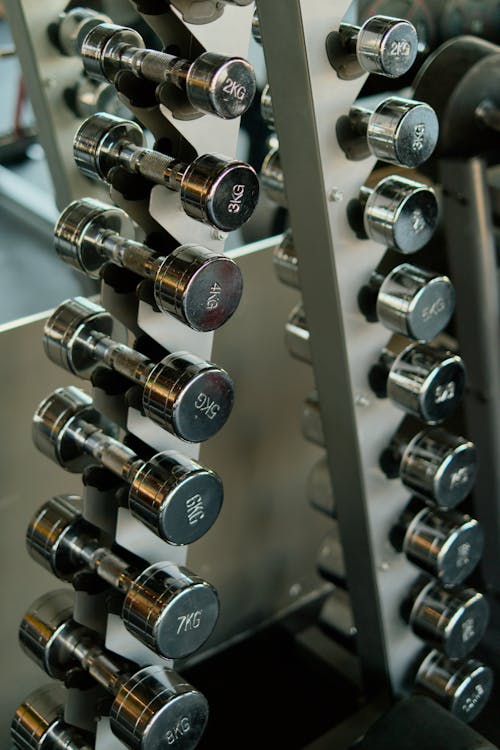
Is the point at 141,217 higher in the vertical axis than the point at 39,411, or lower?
higher

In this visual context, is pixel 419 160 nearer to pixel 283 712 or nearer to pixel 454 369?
pixel 454 369

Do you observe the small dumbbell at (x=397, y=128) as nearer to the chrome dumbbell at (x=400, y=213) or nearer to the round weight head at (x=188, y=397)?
the chrome dumbbell at (x=400, y=213)

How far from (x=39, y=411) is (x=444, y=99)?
802mm

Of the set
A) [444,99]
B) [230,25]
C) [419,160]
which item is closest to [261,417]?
[444,99]

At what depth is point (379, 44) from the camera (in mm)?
1121

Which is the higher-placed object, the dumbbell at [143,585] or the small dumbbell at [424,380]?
the small dumbbell at [424,380]

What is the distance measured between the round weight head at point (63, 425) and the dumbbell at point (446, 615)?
1.79ft

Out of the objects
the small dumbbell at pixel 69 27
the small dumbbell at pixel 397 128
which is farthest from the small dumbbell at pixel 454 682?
the small dumbbell at pixel 69 27

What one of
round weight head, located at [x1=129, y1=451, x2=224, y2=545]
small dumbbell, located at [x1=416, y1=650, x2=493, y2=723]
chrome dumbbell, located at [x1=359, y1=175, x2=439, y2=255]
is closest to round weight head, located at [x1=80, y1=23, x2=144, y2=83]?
chrome dumbbell, located at [x1=359, y1=175, x2=439, y2=255]

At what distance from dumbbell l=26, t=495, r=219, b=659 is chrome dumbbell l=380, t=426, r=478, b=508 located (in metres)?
0.36

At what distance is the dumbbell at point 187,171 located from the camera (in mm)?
1040

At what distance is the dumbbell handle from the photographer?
1.19 metres

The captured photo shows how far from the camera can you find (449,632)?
146cm

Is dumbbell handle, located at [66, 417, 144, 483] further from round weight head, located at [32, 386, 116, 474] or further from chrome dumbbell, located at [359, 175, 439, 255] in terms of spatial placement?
chrome dumbbell, located at [359, 175, 439, 255]
